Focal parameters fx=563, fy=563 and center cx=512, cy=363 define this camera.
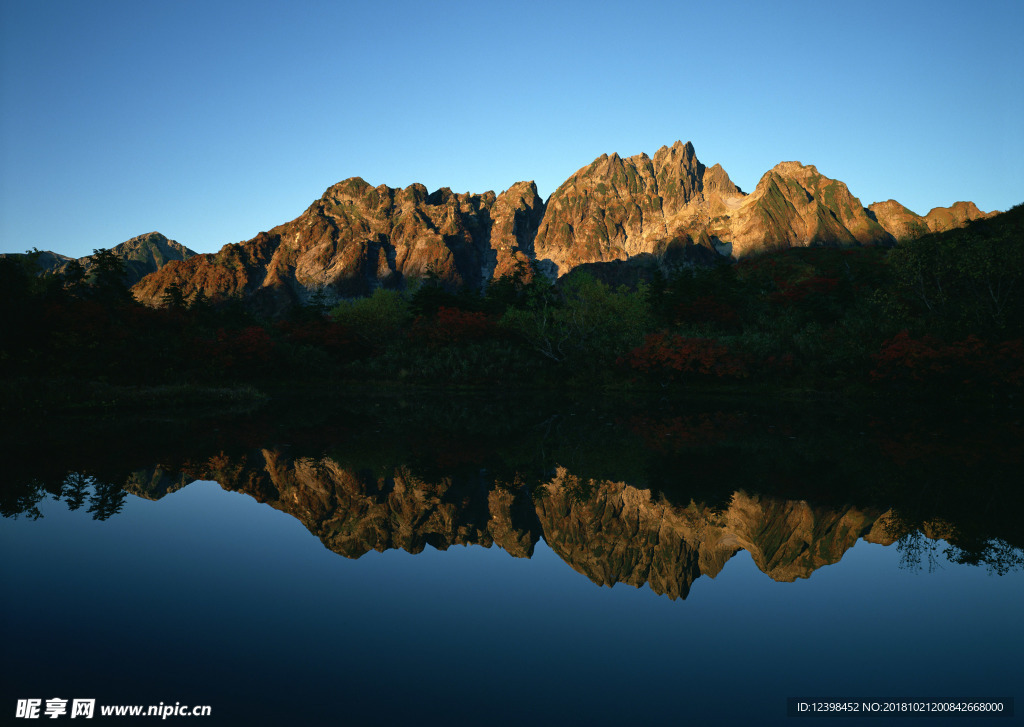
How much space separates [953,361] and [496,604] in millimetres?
28666

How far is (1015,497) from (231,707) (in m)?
12.5

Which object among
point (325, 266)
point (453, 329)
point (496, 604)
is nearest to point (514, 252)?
point (325, 266)

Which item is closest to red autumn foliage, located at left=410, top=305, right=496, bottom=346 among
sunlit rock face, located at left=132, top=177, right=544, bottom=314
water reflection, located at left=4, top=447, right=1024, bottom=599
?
water reflection, located at left=4, top=447, right=1024, bottom=599

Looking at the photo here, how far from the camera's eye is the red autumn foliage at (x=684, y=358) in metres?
34.8

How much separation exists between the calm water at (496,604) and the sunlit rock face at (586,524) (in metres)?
0.05

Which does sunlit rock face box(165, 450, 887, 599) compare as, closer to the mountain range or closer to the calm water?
the calm water

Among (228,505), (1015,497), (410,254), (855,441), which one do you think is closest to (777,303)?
(855,441)

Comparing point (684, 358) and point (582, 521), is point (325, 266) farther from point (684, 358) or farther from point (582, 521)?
point (582, 521)

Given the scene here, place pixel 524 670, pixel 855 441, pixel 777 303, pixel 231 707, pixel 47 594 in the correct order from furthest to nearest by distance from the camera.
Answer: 1. pixel 777 303
2. pixel 855 441
3. pixel 47 594
4. pixel 524 670
5. pixel 231 707

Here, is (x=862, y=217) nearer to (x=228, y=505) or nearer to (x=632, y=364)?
(x=632, y=364)

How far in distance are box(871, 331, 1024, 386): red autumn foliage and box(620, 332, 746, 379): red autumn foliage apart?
8.33 metres

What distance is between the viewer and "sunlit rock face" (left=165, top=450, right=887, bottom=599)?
748 cm

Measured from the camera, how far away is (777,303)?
49750 mm


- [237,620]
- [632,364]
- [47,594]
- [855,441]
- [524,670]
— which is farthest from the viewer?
[632,364]
